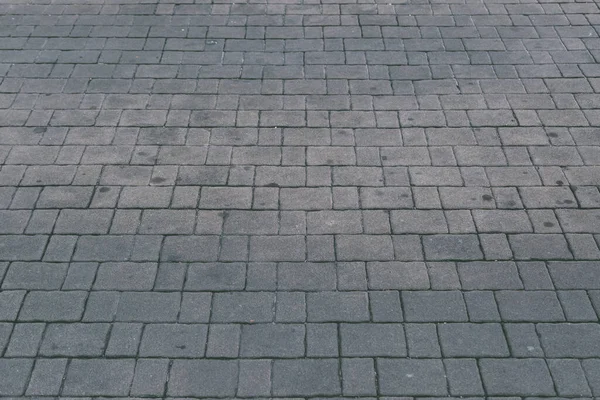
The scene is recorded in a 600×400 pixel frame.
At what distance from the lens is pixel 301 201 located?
5891 mm

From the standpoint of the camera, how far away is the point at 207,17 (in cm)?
858

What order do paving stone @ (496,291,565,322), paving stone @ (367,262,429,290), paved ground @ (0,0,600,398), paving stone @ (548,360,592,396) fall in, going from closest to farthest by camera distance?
1. paving stone @ (548,360,592,396)
2. paved ground @ (0,0,600,398)
3. paving stone @ (496,291,565,322)
4. paving stone @ (367,262,429,290)

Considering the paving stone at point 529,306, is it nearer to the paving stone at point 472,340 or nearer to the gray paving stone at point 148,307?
the paving stone at point 472,340

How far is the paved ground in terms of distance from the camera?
4.65 m

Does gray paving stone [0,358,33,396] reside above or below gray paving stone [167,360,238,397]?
above

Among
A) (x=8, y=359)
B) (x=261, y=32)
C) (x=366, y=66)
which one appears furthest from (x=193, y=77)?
(x=8, y=359)

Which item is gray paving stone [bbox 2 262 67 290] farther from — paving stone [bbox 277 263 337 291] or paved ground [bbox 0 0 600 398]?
paving stone [bbox 277 263 337 291]

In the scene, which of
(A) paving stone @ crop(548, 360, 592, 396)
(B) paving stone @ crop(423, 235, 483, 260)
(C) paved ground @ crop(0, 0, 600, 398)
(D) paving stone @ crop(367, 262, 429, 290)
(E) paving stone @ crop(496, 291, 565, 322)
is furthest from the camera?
(B) paving stone @ crop(423, 235, 483, 260)

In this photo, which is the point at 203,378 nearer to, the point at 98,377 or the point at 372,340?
the point at 98,377

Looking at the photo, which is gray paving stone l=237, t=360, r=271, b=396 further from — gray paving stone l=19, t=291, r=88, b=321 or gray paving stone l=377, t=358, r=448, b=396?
gray paving stone l=19, t=291, r=88, b=321

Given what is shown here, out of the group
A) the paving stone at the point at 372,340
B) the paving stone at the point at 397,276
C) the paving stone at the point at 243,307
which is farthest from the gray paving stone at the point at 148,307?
the paving stone at the point at 397,276

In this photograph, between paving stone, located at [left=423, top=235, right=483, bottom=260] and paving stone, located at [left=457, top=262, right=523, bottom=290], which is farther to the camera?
paving stone, located at [left=423, top=235, right=483, bottom=260]

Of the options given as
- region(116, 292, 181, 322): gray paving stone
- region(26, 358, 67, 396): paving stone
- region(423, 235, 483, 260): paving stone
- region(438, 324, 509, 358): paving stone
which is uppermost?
region(26, 358, 67, 396): paving stone

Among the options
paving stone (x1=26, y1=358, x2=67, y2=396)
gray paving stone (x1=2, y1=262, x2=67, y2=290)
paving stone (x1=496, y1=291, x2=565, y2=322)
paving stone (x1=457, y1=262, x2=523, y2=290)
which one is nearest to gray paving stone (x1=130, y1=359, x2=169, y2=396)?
paving stone (x1=26, y1=358, x2=67, y2=396)
